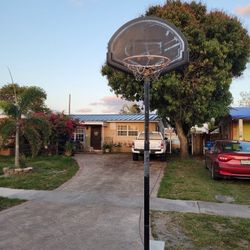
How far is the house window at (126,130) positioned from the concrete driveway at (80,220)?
1552 cm

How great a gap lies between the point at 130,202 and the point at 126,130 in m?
18.7

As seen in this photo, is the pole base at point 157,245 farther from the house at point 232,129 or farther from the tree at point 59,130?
the tree at point 59,130

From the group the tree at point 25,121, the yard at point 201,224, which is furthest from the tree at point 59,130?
the yard at point 201,224

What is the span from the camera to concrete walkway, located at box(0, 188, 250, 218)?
8.83 m

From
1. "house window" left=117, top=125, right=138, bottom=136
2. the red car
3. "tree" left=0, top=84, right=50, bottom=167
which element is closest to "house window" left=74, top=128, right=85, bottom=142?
"house window" left=117, top=125, right=138, bottom=136

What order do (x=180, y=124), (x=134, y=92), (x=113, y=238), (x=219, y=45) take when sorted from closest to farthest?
(x=113, y=238) → (x=219, y=45) → (x=134, y=92) → (x=180, y=124)

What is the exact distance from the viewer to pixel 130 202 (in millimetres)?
9484

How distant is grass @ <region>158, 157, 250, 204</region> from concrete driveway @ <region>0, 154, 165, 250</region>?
36.2 inches

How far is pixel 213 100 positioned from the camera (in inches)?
808

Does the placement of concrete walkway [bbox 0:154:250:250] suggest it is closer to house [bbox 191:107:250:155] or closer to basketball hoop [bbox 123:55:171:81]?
basketball hoop [bbox 123:55:171:81]

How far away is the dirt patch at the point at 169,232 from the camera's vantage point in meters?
6.12

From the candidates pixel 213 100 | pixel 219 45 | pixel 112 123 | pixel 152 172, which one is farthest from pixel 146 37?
pixel 112 123

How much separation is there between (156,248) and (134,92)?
48.9 ft

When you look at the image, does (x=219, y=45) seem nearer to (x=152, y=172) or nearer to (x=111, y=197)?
(x=152, y=172)
